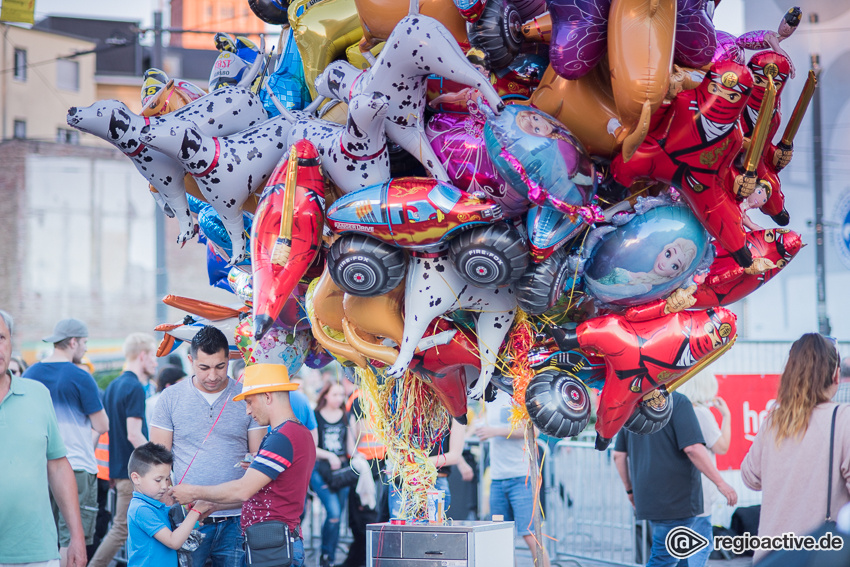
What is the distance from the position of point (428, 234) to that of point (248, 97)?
37.3 inches

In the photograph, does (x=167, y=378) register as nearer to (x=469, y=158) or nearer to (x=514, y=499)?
(x=514, y=499)

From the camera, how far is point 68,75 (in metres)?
14.4

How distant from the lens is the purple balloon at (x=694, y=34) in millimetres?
2539

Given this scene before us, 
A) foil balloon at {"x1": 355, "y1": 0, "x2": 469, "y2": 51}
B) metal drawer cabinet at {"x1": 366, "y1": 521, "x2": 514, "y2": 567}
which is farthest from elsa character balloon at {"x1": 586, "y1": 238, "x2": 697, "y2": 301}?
metal drawer cabinet at {"x1": 366, "y1": 521, "x2": 514, "y2": 567}

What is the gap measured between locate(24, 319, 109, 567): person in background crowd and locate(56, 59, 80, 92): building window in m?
10.4

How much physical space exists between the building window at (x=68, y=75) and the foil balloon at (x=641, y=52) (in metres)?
13.5

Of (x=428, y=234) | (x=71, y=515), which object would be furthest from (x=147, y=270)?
(x=428, y=234)

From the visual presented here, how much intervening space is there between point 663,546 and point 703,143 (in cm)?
242

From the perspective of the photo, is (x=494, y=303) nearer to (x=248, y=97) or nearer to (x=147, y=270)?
(x=248, y=97)

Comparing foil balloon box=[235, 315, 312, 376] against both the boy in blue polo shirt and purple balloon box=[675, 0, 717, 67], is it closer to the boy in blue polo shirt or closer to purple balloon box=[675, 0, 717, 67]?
the boy in blue polo shirt

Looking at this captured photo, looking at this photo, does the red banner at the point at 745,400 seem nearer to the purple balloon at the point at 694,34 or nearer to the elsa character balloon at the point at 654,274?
the elsa character balloon at the point at 654,274

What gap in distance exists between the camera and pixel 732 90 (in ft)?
8.25

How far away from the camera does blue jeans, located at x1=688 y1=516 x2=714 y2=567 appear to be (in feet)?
13.7

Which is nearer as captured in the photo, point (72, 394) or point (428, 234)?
point (428, 234)
